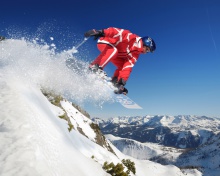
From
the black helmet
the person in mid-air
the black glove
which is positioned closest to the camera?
the black glove

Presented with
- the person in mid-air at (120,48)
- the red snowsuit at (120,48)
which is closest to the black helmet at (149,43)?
the person in mid-air at (120,48)

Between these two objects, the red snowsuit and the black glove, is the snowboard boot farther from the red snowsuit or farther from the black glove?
the black glove

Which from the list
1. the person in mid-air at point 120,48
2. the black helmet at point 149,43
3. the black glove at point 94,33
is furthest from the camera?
the black helmet at point 149,43

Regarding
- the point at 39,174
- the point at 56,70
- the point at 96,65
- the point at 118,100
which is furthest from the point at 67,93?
the point at 39,174

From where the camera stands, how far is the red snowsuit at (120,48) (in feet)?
34.8

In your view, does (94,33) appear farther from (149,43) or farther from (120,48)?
(149,43)

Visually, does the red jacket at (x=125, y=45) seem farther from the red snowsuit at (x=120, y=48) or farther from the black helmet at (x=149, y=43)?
the black helmet at (x=149, y=43)

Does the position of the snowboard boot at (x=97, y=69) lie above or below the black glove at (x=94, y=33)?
below

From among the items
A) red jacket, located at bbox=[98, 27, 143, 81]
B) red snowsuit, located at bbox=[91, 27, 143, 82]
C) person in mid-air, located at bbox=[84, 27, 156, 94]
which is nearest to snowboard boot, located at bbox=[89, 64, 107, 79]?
person in mid-air, located at bbox=[84, 27, 156, 94]

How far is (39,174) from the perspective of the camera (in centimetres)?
402

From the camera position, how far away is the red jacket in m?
10.7

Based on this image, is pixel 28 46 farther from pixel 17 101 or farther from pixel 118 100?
pixel 17 101

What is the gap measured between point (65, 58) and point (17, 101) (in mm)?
8794

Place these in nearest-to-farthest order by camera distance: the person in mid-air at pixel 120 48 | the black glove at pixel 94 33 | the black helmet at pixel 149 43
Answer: the black glove at pixel 94 33 → the person in mid-air at pixel 120 48 → the black helmet at pixel 149 43
